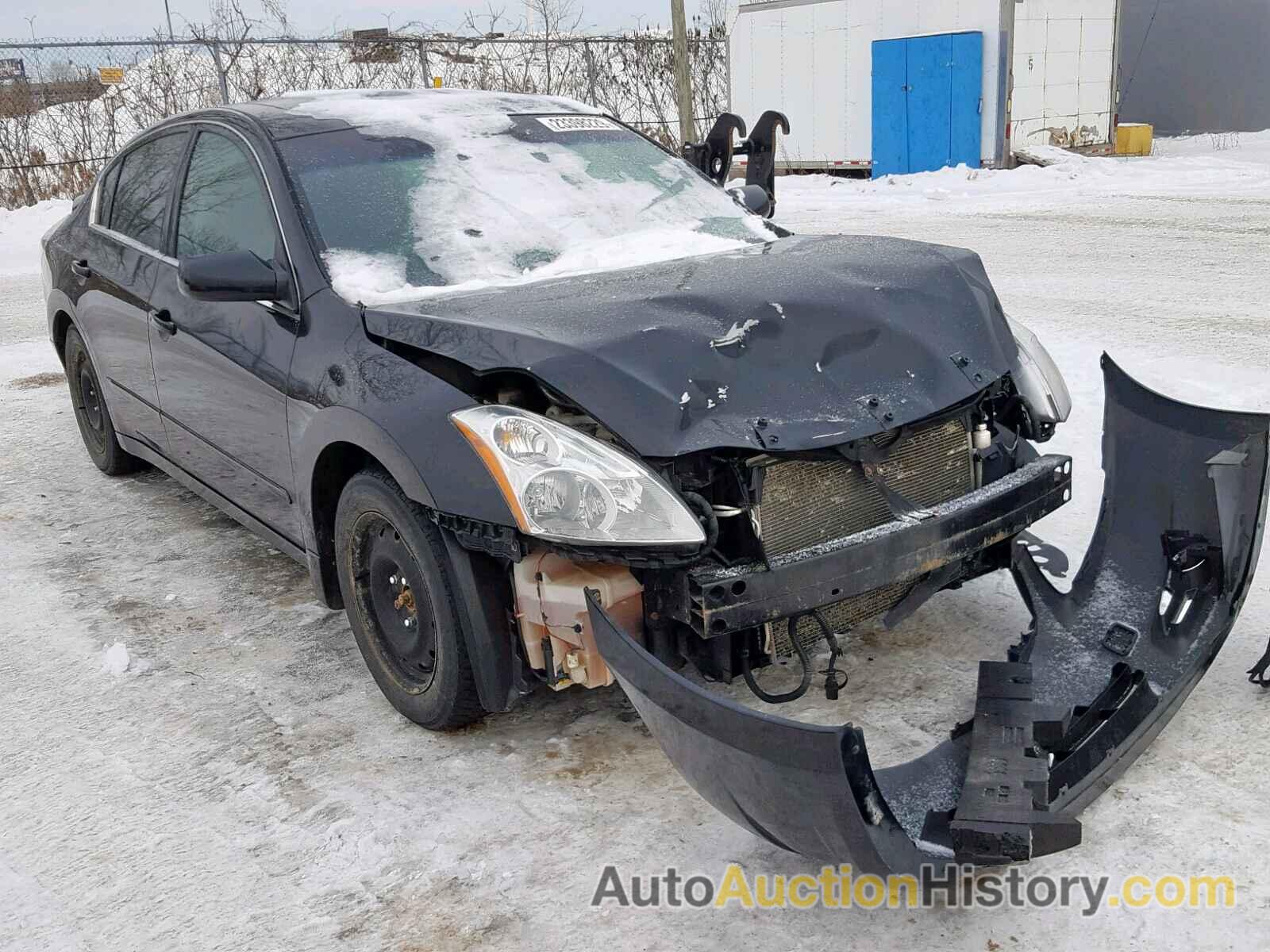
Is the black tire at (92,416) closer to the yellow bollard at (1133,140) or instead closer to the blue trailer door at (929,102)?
the blue trailer door at (929,102)

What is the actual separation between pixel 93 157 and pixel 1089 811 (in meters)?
17.7

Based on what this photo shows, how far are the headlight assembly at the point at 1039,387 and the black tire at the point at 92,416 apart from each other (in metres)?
4.03

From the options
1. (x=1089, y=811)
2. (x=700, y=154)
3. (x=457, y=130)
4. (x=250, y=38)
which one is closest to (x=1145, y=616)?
(x=1089, y=811)

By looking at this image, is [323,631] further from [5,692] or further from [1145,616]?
[1145,616]

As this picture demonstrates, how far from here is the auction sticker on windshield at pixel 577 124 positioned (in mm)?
4414

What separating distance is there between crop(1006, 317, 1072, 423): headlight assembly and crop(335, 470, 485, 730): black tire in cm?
170

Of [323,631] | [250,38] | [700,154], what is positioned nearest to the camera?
[323,631]

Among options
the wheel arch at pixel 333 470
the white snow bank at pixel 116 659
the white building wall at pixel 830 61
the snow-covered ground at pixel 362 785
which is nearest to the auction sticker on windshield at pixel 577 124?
the wheel arch at pixel 333 470

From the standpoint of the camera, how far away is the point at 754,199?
475cm

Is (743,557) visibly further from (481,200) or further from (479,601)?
(481,200)

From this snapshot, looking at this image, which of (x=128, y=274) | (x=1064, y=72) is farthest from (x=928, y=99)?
(x=128, y=274)

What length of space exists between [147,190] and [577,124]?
1.78m

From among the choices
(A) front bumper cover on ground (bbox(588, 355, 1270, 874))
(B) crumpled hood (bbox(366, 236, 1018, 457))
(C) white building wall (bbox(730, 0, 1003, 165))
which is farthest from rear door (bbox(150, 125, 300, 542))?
(C) white building wall (bbox(730, 0, 1003, 165))

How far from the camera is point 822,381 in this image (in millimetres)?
2969
